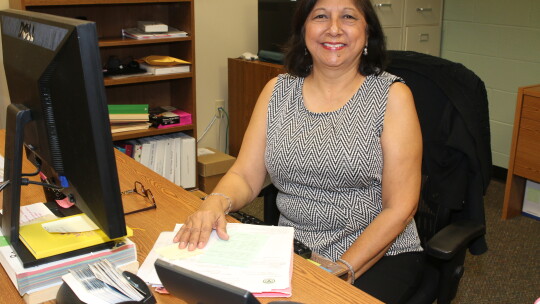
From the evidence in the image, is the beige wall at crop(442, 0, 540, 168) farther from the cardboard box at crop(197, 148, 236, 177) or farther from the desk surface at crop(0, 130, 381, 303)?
the desk surface at crop(0, 130, 381, 303)

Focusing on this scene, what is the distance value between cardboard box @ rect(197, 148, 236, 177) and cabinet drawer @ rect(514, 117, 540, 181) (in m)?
1.62

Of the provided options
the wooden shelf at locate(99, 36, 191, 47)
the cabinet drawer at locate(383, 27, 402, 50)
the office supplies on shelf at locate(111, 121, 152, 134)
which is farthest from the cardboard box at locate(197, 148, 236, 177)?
the cabinet drawer at locate(383, 27, 402, 50)

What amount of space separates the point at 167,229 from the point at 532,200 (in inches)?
102

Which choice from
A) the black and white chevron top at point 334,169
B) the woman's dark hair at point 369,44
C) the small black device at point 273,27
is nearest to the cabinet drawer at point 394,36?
the small black device at point 273,27

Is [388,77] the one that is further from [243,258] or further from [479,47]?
[479,47]

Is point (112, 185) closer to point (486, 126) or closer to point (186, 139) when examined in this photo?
point (486, 126)

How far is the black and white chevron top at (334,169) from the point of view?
1.61 metres

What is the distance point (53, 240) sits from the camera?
3.76 ft

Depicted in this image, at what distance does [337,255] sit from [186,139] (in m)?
1.86

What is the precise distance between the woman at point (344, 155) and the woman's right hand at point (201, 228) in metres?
0.06

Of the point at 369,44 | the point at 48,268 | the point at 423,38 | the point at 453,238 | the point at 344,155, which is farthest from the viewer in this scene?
the point at 423,38

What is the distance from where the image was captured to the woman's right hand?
1.28 meters

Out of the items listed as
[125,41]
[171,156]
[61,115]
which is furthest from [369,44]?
[171,156]

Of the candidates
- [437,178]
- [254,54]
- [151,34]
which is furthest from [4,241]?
[254,54]
